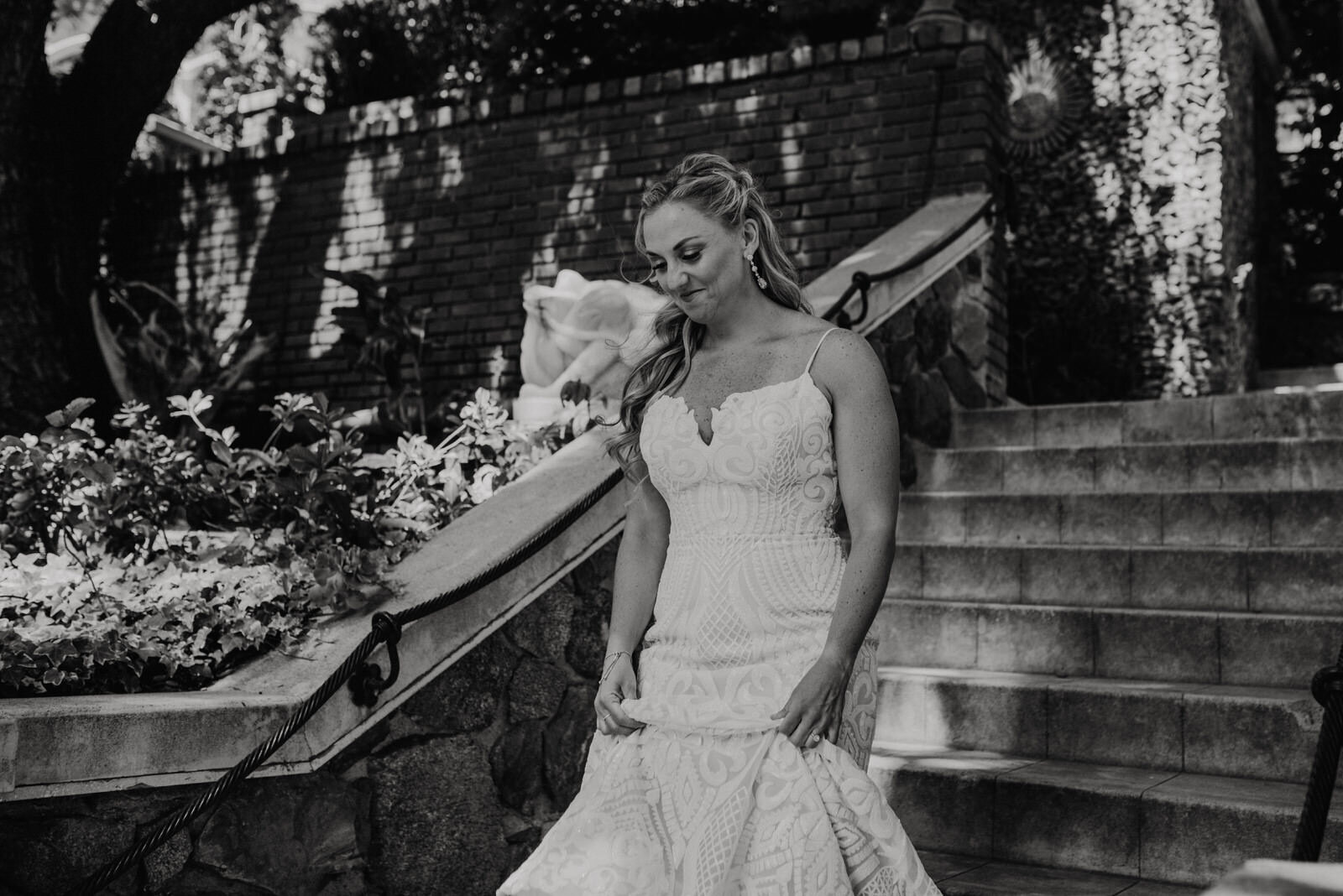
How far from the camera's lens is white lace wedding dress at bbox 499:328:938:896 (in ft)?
7.02

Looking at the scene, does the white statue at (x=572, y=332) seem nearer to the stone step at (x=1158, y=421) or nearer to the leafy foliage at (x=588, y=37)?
the stone step at (x=1158, y=421)

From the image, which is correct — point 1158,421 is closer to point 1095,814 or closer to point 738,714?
point 1095,814

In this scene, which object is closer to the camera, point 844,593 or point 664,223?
point 844,593

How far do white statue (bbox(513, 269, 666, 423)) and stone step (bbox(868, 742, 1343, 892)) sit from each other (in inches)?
96.7

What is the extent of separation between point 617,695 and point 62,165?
6386mm

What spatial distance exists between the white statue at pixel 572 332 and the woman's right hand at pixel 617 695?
11.0 feet

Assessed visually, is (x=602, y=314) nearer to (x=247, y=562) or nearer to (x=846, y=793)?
(x=247, y=562)

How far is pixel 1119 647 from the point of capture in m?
4.15

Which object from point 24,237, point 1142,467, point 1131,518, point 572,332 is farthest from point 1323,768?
point 24,237

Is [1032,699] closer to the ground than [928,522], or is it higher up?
closer to the ground

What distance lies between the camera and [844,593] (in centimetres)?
222

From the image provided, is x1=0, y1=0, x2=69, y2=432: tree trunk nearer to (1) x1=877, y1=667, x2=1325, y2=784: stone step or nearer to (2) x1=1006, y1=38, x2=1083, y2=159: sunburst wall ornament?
(1) x1=877, y1=667, x2=1325, y2=784: stone step

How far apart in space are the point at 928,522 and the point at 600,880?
10.9 ft

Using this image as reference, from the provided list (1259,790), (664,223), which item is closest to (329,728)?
(664,223)
